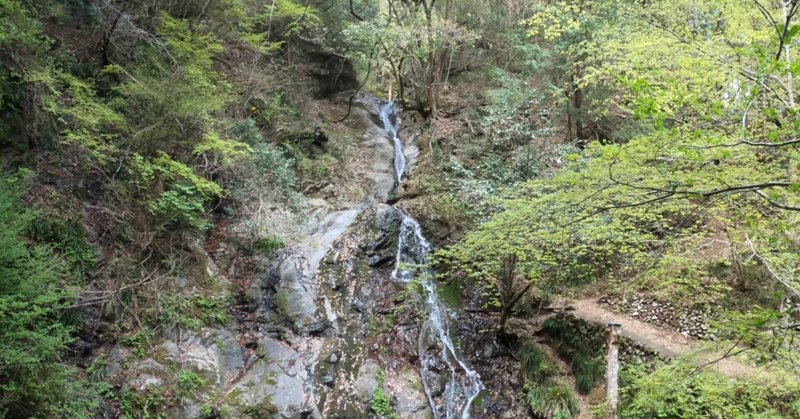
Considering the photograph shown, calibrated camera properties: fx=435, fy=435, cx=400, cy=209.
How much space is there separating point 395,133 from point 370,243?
8.40m

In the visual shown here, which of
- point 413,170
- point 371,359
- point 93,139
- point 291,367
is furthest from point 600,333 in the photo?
point 93,139

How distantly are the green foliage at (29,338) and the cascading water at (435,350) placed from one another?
5.53 meters

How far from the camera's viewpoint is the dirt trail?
7.93 m

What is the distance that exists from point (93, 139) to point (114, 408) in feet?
14.0

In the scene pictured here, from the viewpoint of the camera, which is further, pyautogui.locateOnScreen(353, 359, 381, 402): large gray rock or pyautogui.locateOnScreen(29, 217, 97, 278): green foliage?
pyautogui.locateOnScreen(353, 359, 381, 402): large gray rock

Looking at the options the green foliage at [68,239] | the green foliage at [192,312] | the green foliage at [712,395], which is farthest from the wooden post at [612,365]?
the green foliage at [68,239]

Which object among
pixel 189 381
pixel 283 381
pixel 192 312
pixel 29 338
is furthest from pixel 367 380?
pixel 29 338

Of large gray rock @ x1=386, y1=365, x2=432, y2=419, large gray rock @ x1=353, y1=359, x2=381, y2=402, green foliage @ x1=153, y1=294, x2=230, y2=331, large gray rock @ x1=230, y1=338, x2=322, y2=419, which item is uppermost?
green foliage @ x1=153, y1=294, x2=230, y2=331

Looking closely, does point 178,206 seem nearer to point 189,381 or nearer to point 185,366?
point 185,366

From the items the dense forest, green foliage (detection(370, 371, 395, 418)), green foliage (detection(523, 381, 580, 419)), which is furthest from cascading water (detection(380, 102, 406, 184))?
green foliage (detection(523, 381, 580, 419))

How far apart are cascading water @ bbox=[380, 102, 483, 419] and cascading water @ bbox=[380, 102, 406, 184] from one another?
4.07 m

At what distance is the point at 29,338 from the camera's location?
16.4 ft

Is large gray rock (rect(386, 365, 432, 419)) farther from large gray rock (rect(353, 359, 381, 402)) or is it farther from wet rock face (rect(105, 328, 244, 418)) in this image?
wet rock face (rect(105, 328, 244, 418))

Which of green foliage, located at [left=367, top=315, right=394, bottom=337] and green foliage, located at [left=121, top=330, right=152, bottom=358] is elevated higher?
green foliage, located at [left=121, top=330, right=152, bottom=358]
